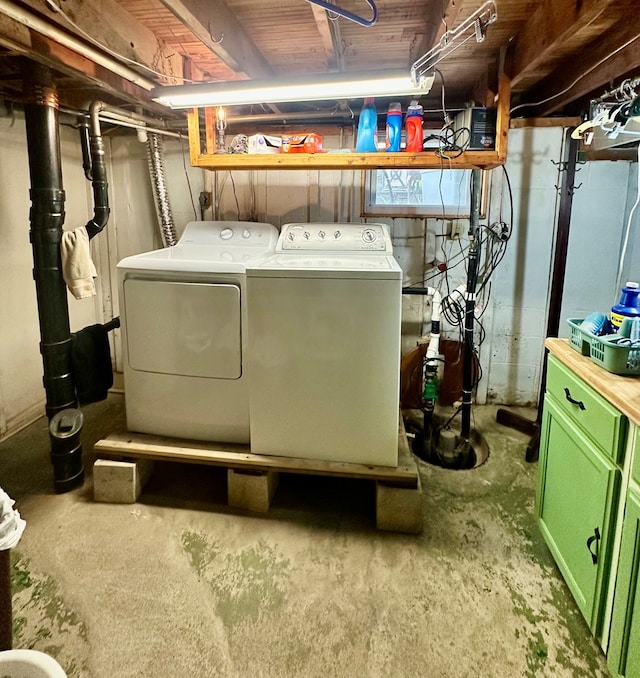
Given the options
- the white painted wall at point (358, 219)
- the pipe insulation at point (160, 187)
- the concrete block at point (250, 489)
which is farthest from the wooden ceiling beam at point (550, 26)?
the pipe insulation at point (160, 187)

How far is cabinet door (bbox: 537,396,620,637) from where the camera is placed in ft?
4.91

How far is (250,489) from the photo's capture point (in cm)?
237

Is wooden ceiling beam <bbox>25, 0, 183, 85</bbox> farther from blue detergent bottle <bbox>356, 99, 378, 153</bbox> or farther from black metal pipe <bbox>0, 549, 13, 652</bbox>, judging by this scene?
black metal pipe <bbox>0, 549, 13, 652</bbox>

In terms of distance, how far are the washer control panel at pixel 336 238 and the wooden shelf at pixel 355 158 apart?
47 centimetres

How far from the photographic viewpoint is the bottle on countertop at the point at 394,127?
2.44 metres

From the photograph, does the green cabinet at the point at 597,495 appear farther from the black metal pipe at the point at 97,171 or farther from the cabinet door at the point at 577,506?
the black metal pipe at the point at 97,171

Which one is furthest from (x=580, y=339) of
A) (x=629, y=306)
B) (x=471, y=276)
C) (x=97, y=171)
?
(x=97, y=171)

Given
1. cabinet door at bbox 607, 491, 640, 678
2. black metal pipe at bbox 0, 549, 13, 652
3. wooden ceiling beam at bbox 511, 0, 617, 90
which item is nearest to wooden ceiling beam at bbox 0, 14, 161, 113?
black metal pipe at bbox 0, 549, 13, 652

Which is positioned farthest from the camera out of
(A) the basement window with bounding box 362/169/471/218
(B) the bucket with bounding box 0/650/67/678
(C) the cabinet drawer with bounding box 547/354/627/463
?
(A) the basement window with bounding box 362/169/471/218

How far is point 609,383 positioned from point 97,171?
2.63 m

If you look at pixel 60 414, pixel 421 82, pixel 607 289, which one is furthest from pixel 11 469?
pixel 607 289

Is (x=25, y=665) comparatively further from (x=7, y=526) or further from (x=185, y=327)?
(x=185, y=327)

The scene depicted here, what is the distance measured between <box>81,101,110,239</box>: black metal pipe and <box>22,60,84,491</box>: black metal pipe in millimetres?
293

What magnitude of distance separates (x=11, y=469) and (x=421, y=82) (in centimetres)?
286
